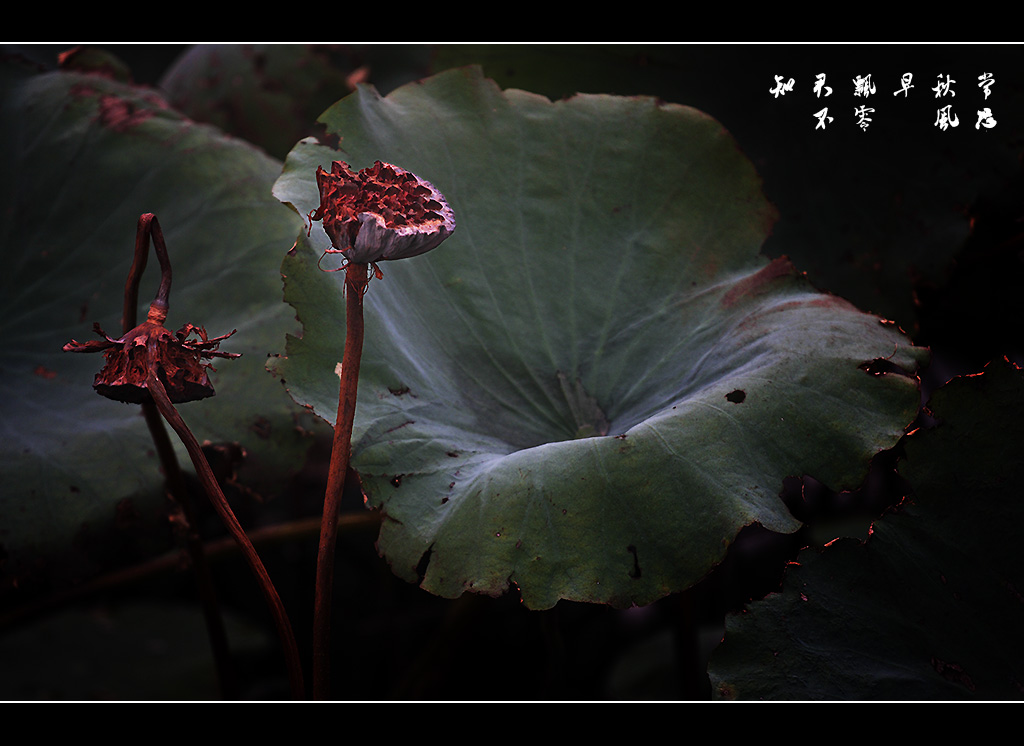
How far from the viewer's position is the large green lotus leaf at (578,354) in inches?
24.0

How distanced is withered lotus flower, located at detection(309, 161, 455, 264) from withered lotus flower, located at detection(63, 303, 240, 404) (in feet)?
0.41

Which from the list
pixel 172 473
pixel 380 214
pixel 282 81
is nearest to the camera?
pixel 380 214

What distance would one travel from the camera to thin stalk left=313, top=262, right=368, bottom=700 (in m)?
0.53

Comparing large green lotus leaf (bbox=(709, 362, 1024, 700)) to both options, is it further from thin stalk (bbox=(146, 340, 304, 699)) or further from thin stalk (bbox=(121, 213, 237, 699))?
thin stalk (bbox=(121, 213, 237, 699))

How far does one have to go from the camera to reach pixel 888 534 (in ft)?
2.10

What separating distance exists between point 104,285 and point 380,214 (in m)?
0.69

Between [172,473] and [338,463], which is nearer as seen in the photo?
[338,463]

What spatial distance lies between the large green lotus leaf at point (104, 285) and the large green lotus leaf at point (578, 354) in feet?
0.72

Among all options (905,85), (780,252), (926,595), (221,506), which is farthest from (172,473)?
(905,85)

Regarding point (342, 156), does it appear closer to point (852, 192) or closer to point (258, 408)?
point (258, 408)

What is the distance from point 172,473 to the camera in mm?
→ 759

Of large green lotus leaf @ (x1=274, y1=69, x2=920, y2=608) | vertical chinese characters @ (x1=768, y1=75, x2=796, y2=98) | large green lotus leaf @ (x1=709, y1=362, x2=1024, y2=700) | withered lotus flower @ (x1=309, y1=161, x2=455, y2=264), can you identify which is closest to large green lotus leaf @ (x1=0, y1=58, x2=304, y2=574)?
large green lotus leaf @ (x1=274, y1=69, x2=920, y2=608)

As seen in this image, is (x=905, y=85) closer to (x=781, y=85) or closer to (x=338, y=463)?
(x=781, y=85)

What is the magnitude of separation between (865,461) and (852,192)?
0.57m
